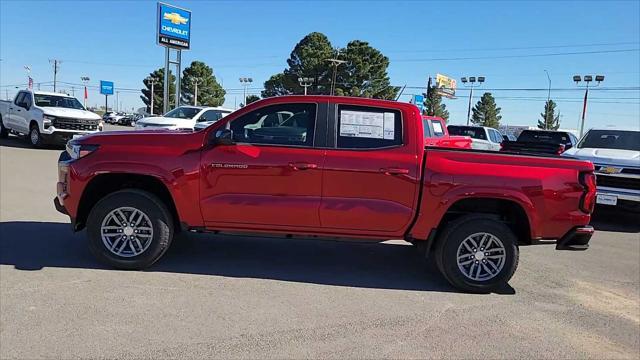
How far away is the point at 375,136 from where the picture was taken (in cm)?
521

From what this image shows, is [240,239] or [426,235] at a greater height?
[426,235]

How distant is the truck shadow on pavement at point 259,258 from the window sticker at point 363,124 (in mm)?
1564

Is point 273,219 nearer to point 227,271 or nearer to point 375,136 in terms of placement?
point 227,271

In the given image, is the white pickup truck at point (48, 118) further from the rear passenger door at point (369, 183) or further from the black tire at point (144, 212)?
the rear passenger door at point (369, 183)

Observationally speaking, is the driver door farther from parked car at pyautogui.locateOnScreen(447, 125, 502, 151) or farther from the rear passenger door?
parked car at pyautogui.locateOnScreen(447, 125, 502, 151)

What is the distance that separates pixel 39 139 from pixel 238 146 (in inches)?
611

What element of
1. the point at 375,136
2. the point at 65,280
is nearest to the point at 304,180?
the point at 375,136

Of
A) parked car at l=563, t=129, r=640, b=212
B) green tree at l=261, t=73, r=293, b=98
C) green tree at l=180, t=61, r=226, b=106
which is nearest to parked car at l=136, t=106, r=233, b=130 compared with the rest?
parked car at l=563, t=129, r=640, b=212

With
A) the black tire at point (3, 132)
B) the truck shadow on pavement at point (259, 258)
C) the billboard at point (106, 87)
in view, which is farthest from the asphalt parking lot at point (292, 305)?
the billboard at point (106, 87)

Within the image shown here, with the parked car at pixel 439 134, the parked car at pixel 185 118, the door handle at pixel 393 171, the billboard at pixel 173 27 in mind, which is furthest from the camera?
the billboard at pixel 173 27

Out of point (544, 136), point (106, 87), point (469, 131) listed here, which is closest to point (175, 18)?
point (469, 131)

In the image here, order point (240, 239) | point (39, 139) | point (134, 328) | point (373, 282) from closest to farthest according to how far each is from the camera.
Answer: point (134, 328), point (373, 282), point (240, 239), point (39, 139)

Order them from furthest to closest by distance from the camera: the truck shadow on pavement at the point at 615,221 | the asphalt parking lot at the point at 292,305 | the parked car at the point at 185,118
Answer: the parked car at the point at 185,118 → the truck shadow on pavement at the point at 615,221 → the asphalt parking lot at the point at 292,305

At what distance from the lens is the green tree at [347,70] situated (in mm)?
64812
